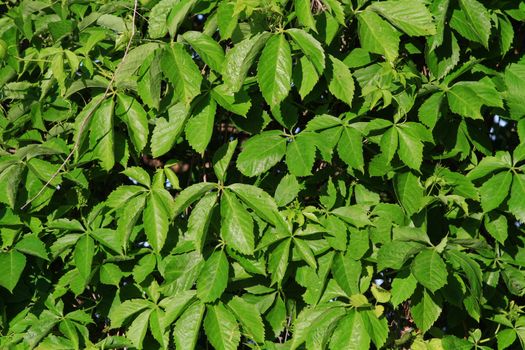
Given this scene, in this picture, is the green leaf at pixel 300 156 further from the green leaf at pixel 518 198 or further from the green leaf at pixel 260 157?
the green leaf at pixel 518 198

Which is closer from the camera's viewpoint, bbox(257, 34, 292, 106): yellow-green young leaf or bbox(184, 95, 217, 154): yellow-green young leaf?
bbox(257, 34, 292, 106): yellow-green young leaf

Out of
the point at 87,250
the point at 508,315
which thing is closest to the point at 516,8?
the point at 508,315

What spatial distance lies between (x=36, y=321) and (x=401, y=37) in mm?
1567

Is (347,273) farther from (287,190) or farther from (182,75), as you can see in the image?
(182,75)

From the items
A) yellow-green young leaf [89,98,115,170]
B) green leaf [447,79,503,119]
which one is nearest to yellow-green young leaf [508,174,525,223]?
green leaf [447,79,503,119]

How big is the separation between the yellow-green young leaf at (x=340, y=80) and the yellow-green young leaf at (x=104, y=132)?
2.20 ft

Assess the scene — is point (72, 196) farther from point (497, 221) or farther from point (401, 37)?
point (497, 221)

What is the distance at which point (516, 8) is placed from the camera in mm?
2262

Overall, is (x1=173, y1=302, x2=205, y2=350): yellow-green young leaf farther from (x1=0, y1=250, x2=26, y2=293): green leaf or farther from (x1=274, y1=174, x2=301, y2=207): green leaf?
(x1=0, y1=250, x2=26, y2=293): green leaf

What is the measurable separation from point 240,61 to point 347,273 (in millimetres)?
736

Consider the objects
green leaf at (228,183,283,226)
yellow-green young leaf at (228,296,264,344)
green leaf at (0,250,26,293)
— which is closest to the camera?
green leaf at (228,183,283,226)

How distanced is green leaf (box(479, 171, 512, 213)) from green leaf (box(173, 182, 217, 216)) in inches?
32.6

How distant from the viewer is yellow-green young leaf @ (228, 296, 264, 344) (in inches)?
86.4

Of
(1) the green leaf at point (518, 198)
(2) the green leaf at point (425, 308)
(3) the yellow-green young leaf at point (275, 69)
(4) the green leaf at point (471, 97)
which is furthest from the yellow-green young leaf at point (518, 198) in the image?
(3) the yellow-green young leaf at point (275, 69)
